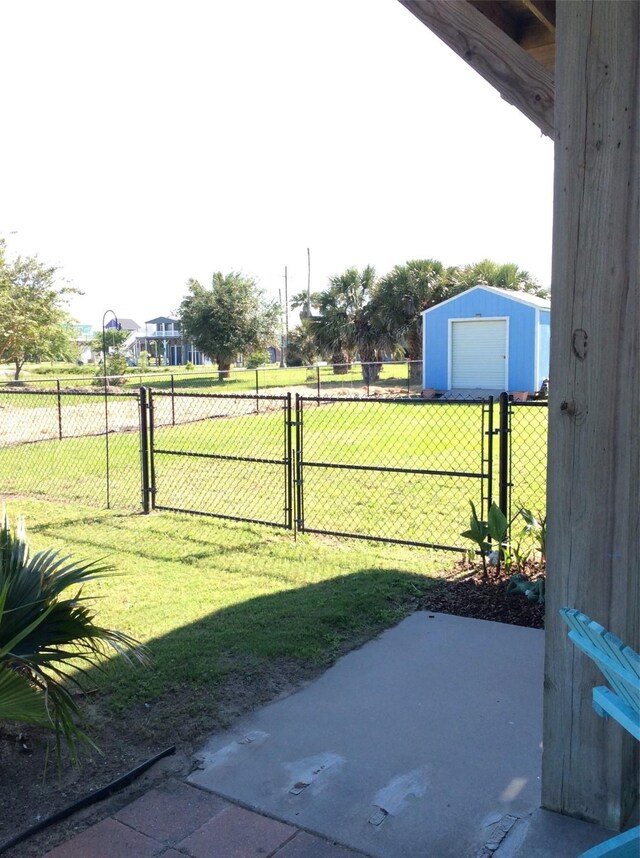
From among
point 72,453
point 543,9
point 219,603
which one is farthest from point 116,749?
point 72,453

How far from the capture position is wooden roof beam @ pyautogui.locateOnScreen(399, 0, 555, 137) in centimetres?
303

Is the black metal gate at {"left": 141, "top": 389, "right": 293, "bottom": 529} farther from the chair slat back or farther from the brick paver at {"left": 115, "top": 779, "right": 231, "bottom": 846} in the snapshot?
the chair slat back

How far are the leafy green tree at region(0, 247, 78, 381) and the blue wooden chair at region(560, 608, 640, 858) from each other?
21656 mm

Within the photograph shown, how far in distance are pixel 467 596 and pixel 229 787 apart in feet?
8.77

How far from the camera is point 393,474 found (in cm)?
1045

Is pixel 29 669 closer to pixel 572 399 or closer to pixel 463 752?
pixel 463 752

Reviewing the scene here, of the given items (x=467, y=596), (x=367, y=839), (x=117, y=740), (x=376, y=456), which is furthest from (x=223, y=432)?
(x=367, y=839)

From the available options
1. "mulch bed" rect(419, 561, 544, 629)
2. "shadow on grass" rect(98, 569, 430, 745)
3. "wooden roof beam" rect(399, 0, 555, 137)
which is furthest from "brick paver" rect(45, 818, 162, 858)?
"wooden roof beam" rect(399, 0, 555, 137)

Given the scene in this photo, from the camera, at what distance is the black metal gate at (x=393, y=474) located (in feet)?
23.3

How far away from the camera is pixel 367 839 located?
263 cm

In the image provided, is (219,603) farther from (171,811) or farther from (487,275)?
(487,275)

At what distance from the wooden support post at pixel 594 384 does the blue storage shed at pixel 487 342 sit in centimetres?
2055

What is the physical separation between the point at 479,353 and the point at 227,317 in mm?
12082

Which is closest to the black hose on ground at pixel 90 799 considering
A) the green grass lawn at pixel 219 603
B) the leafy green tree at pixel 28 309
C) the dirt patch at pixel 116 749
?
the dirt patch at pixel 116 749
